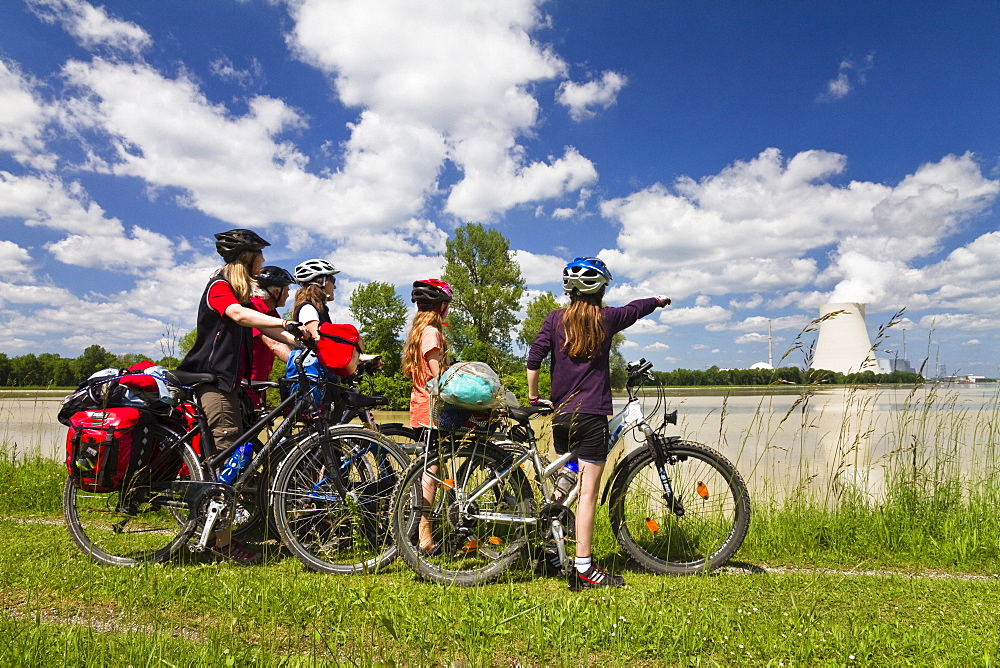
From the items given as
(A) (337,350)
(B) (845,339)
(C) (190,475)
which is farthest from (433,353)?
(B) (845,339)

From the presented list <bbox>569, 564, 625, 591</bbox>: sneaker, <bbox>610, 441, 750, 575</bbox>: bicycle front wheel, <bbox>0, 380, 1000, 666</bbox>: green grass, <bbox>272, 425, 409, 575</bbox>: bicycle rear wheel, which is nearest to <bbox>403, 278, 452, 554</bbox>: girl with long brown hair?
<bbox>272, 425, 409, 575</bbox>: bicycle rear wheel

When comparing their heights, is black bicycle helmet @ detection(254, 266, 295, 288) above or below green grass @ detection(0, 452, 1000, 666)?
above

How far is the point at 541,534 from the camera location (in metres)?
3.76

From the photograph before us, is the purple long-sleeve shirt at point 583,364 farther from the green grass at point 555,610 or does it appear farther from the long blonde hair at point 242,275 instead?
the long blonde hair at point 242,275

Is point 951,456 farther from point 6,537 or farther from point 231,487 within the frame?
point 6,537

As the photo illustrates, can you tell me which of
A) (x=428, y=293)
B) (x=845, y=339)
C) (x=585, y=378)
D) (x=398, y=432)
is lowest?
(x=398, y=432)

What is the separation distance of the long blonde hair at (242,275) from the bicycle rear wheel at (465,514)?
1.75 m

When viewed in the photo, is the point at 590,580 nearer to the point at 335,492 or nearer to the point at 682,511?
the point at 682,511

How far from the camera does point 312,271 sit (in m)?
5.10

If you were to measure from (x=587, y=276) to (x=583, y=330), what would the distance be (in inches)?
13.9

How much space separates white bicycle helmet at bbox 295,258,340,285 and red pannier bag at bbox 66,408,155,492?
5.51ft

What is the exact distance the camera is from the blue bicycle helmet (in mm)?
3863

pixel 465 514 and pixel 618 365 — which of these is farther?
pixel 618 365

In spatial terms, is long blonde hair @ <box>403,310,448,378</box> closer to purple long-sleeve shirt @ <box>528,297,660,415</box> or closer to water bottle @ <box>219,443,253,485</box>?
purple long-sleeve shirt @ <box>528,297,660,415</box>
